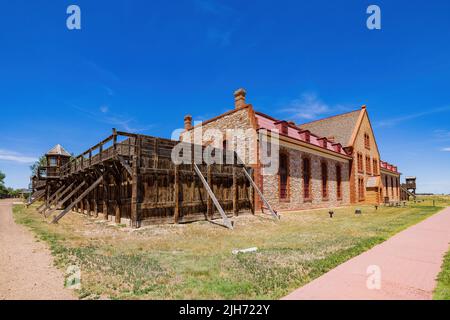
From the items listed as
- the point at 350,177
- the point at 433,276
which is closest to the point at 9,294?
the point at 433,276

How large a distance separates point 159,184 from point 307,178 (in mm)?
14488

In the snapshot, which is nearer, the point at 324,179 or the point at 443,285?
the point at 443,285

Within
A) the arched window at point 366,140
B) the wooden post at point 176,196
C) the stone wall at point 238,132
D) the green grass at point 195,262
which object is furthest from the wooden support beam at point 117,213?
the arched window at point 366,140

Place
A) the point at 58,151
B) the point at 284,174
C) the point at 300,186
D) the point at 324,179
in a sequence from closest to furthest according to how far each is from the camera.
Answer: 1. the point at 284,174
2. the point at 300,186
3. the point at 324,179
4. the point at 58,151

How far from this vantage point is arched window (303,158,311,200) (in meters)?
22.0

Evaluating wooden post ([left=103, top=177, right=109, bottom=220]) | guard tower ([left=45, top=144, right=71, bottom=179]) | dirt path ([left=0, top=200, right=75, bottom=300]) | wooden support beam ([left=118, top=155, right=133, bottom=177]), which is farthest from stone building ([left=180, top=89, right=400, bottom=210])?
guard tower ([left=45, top=144, right=71, bottom=179])

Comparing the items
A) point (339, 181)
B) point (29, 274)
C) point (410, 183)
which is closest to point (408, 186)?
point (410, 183)

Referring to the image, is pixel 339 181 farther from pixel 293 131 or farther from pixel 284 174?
pixel 284 174

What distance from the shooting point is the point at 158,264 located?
19.2 feet

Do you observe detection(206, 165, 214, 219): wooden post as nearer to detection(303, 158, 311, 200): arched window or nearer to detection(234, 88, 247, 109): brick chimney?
detection(234, 88, 247, 109): brick chimney

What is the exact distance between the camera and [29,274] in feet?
17.0

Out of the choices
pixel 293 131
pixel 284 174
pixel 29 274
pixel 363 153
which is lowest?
pixel 29 274

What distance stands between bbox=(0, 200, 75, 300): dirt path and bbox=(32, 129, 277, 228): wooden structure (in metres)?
4.36
